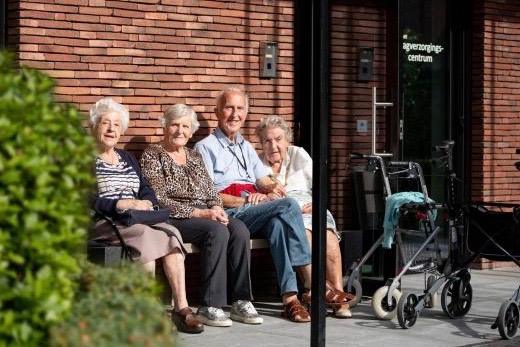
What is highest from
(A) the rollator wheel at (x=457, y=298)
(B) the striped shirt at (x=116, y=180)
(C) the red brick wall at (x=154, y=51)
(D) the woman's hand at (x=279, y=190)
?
(C) the red brick wall at (x=154, y=51)

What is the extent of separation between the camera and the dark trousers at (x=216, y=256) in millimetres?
8094

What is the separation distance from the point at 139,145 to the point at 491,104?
15.1 feet

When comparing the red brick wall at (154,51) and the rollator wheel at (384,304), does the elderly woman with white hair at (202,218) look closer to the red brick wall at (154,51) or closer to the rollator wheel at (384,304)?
the red brick wall at (154,51)

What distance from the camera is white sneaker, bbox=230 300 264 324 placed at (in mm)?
8258

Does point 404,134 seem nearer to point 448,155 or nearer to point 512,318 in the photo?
point 448,155

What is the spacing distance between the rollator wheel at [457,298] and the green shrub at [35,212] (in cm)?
506

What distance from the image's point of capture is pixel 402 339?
7844 mm

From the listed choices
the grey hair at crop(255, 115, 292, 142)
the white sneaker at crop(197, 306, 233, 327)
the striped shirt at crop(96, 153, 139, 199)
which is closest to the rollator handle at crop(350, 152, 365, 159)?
the grey hair at crop(255, 115, 292, 142)

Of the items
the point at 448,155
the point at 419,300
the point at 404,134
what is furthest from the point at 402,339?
the point at 404,134

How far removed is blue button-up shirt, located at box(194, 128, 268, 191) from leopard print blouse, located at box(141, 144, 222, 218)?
10.6 inches

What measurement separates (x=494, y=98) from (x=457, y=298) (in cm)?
404

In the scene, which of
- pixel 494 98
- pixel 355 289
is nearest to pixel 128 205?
pixel 355 289

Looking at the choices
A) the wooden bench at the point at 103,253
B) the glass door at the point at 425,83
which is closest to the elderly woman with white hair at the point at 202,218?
the wooden bench at the point at 103,253

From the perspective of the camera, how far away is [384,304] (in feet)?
28.3
